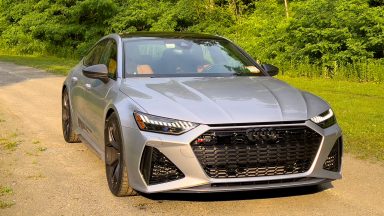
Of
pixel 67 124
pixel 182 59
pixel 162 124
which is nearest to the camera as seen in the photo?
pixel 162 124

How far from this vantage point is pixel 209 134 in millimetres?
4664

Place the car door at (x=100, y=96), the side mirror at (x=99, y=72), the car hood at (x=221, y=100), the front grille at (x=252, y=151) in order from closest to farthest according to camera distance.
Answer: the front grille at (x=252, y=151) < the car hood at (x=221, y=100) < the car door at (x=100, y=96) < the side mirror at (x=99, y=72)

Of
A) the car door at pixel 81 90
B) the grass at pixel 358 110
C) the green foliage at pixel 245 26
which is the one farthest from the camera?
the green foliage at pixel 245 26

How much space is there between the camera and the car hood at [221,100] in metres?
4.78

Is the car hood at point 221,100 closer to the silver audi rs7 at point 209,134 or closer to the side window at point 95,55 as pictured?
the silver audi rs7 at point 209,134

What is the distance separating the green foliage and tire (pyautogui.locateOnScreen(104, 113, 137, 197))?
12522 millimetres

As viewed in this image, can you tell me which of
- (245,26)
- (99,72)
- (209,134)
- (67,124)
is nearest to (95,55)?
(67,124)

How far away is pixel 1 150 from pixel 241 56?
325 centimetres

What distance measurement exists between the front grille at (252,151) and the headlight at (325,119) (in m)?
0.17

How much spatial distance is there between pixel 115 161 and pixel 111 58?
1.52 meters

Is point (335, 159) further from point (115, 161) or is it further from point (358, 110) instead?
point (358, 110)

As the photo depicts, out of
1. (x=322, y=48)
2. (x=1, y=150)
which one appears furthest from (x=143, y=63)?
(x=322, y=48)

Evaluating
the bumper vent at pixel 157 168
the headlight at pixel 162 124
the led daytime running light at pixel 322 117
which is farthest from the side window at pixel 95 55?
the led daytime running light at pixel 322 117

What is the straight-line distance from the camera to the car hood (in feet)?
15.7
